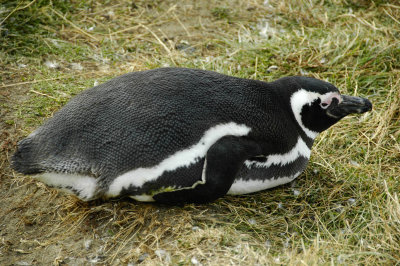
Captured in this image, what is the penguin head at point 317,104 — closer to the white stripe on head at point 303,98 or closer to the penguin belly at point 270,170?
the white stripe on head at point 303,98

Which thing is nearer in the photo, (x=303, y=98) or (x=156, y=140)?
(x=156, y=140)

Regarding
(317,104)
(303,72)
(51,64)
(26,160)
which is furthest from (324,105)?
(51,64)

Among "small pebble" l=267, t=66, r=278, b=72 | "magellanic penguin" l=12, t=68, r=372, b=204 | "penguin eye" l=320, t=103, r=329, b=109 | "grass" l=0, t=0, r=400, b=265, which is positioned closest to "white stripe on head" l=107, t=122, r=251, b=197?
"magellanic penguin" l=12, t=68, r=372, b=204

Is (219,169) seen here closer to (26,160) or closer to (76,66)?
(26,160)

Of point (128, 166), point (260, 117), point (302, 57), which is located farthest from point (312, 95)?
point (302, 57)

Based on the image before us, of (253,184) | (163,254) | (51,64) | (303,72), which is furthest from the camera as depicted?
(303,72)

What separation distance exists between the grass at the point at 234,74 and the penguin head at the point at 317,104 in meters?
0.36

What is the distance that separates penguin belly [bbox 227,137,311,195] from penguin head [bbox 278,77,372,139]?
0.12 m

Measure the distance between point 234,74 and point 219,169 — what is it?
1641 mm

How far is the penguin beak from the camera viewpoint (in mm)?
2742

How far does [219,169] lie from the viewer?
2.28 metres

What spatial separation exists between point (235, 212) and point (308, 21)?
8.29 feet

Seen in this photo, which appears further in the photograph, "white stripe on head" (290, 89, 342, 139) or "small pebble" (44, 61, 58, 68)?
"small pebble" (44, 61, 58, 68)

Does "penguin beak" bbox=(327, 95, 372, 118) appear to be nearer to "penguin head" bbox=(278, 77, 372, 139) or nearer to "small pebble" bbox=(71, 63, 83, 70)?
"penguin head" bbox=(278, 77, 372, 139)
